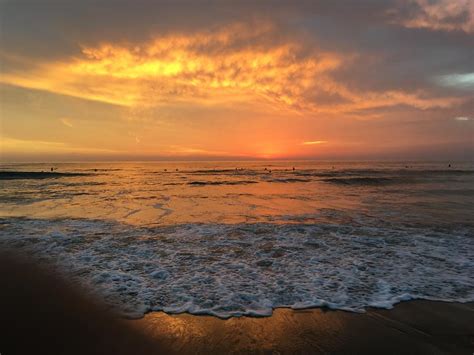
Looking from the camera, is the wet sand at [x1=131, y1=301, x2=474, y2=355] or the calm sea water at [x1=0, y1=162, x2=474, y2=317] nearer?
the wet sand at [x1=131, y1=301, x2=474, y2=355]

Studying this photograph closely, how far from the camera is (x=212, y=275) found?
19.0 feet

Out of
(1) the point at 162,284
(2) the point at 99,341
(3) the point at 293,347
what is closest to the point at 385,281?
(3) the point at 293,347

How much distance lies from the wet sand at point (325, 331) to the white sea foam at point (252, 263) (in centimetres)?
25

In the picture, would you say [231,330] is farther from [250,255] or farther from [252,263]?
[250,255]

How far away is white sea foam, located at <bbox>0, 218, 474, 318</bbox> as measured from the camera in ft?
15.7

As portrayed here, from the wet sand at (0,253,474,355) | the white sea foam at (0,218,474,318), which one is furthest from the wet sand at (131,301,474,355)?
the white sea foam at (0,218,474,318)

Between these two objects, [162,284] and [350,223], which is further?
[350,223]

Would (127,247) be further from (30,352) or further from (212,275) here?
(30,352)

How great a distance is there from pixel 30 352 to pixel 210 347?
2.05 m

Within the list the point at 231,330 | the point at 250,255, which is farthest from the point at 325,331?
the point at 250,255

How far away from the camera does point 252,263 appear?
21.4 feet

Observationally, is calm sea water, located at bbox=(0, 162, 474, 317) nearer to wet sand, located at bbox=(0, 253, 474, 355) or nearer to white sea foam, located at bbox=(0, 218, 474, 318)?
white sea foam, located at bbox=(0, 218, 474, 318)

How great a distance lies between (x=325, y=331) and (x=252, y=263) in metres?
2.82

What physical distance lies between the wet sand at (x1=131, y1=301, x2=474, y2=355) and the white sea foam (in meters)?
0.25
